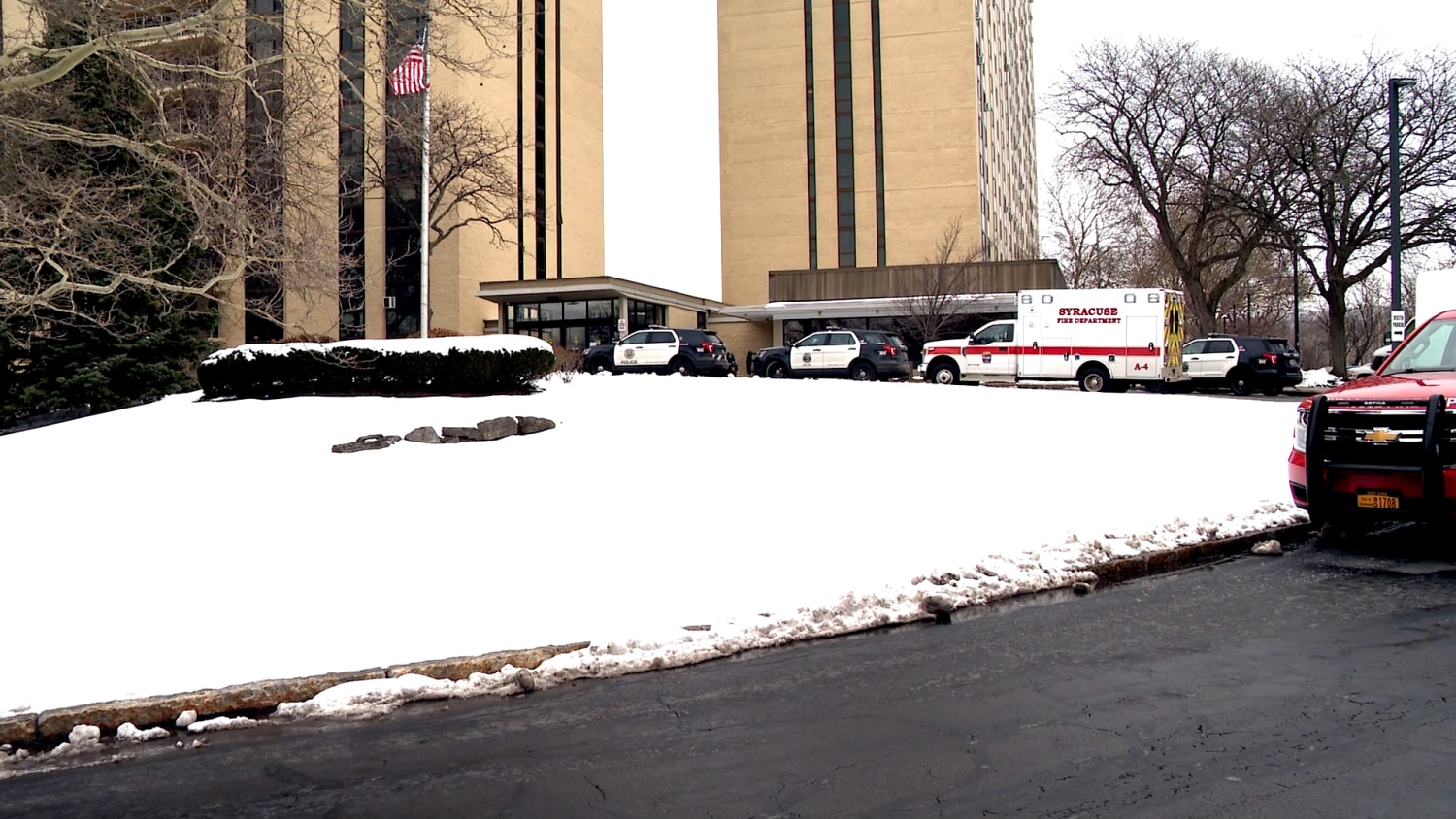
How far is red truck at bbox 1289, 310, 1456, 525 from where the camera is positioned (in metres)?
7.54

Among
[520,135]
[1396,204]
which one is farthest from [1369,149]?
[520,135]

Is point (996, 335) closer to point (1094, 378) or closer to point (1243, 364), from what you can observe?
point (1094, 378)

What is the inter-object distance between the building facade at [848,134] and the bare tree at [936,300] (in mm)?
13322

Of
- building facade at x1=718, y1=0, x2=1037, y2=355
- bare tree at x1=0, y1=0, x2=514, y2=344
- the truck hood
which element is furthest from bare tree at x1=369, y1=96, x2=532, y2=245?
building facade at x1=718, y1=0, x2=1037, y2=355

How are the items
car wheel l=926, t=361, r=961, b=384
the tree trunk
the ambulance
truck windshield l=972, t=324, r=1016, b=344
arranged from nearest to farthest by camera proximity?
the ambulance → truck windshield l=972, t=324, r=1016, b=344 → car wheel l=926, t=361, r=961, b=384 → the tree trunk

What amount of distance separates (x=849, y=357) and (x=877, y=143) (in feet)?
118

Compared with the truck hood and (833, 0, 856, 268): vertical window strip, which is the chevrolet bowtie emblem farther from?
(833, 0, 856, 268): vertical window strip

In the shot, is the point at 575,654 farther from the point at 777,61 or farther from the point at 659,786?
the point at 777,61

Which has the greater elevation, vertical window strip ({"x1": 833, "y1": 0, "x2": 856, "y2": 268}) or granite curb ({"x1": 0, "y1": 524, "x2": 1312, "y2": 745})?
vertical window strip ({"x1": 833, "y1": 0, "x2": 856, "y2": 268})

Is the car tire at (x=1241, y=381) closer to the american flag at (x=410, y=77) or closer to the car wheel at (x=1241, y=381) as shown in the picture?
the car wheel at (x=1241, y=381)

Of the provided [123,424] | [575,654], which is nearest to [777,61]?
[123,424]

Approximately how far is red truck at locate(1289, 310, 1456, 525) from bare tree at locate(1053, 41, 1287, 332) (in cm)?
2656

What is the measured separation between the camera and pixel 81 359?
23031mm

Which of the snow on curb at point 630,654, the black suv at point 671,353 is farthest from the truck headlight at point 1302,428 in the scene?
the black suv at point 671,353
